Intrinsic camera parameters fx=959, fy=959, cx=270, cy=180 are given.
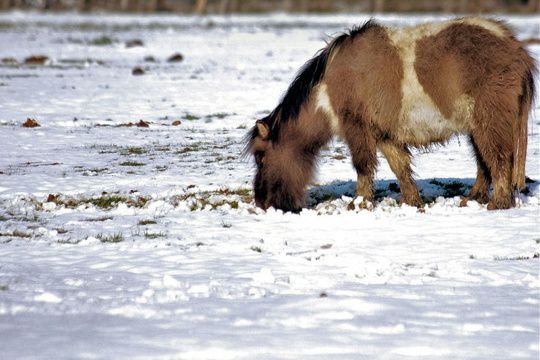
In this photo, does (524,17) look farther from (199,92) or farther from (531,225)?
(531,225)

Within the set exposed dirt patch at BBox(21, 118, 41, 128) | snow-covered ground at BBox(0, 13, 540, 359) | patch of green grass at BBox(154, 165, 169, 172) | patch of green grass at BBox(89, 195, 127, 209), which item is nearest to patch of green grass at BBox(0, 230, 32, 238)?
snow-covered ground at BBox(0, 13, 540, 359)

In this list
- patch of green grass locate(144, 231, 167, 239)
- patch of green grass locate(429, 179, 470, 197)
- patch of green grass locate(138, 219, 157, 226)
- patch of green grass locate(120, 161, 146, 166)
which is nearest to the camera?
patch of green grass locate(144, 231, 167, 239)

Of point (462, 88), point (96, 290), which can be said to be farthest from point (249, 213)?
point (96, 290)

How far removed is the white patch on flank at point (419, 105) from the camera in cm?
970

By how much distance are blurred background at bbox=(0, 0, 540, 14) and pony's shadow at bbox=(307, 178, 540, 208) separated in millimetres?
43488

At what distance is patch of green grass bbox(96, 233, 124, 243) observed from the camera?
28.0 ft

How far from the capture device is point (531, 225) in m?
9.12

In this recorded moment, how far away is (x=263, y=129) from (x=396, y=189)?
2.01m

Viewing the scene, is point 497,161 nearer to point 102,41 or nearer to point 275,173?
point 275,173

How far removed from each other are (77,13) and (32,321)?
1992 inches

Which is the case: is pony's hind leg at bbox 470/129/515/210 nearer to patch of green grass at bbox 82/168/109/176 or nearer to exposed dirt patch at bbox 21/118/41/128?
patch of green grass at bbox 82/168/109/176

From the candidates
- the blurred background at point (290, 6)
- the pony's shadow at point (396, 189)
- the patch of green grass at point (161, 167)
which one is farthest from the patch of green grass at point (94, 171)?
the blurred background at point (290, 6)

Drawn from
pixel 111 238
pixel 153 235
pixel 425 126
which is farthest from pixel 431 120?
pixel 111 238

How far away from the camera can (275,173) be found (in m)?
10.2
